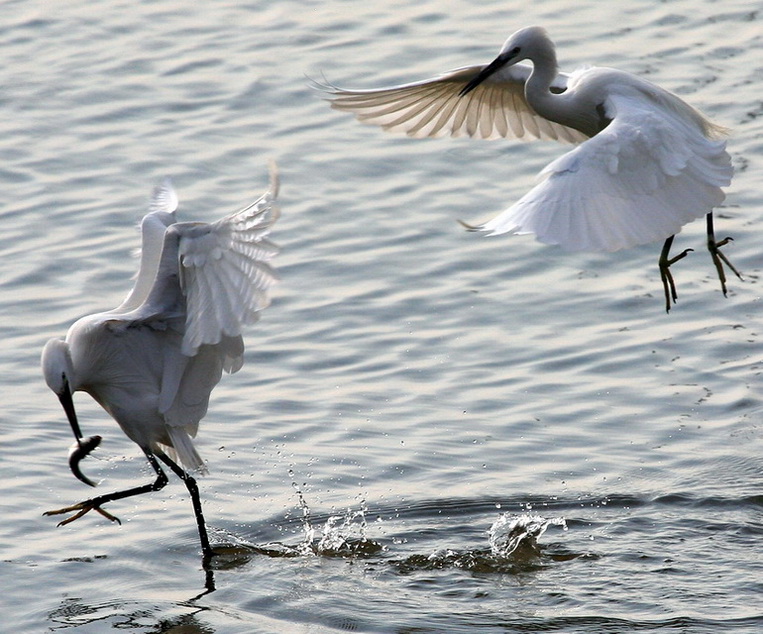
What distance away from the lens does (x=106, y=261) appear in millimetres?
9758

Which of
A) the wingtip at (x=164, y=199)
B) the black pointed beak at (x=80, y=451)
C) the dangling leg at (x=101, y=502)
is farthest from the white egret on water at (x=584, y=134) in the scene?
the dangling leg at (x=101, y=502)

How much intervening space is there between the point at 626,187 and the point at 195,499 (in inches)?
102

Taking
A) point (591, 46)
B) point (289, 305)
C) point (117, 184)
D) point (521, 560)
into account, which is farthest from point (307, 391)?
point (591, 46)

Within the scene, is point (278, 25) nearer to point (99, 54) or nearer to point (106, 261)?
point (99, 54)

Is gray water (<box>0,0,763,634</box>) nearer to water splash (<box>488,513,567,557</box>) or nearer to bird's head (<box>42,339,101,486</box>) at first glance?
water splash (<box>488,513,567,557</box>)

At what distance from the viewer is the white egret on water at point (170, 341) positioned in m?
6.14

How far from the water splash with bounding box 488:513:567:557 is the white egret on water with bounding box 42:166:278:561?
1351mm

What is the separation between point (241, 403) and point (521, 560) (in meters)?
2.18

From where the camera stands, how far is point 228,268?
617cm

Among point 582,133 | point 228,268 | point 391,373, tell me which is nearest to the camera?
point 228,268

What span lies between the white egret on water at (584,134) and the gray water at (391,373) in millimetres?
1089

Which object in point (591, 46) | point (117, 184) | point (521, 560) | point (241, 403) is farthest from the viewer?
point (591, 46)

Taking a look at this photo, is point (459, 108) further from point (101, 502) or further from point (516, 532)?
point (101, 502)

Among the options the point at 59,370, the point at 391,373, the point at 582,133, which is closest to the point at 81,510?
the point at 59,370
